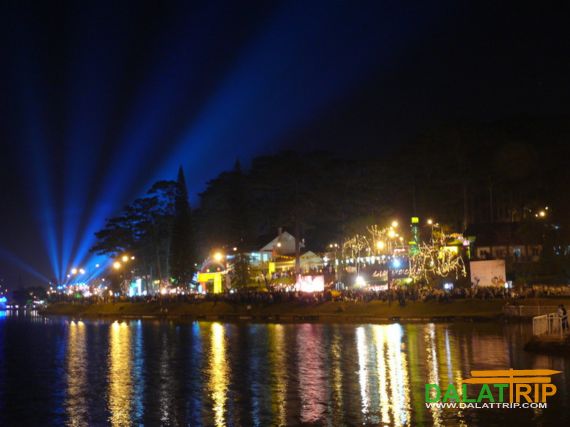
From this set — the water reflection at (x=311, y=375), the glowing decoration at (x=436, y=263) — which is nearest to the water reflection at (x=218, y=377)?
the water reflection at (x=311, y=375)

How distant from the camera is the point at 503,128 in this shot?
2955 inches

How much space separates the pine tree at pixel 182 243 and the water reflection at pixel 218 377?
43.9m

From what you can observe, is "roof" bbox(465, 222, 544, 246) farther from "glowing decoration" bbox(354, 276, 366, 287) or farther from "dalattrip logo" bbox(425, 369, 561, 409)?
"dalattrip logo" bbox(425, 369, 561, 409)

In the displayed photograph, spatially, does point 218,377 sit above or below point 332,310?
below

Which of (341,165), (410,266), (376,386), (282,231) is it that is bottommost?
(376,386)

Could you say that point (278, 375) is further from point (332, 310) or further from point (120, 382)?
point (332, 310)

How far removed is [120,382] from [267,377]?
5630 mm

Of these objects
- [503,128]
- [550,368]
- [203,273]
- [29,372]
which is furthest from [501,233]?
[29,372]

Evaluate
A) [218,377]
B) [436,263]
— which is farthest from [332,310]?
[218,377]

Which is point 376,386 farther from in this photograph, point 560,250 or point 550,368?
point 560,250

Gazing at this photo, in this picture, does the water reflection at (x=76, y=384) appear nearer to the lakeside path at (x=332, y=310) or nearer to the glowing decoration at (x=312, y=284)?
the lakeside path at (x=332, y=310)

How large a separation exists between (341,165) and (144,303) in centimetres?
2840

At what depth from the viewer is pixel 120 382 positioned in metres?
24.9

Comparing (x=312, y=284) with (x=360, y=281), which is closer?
(x=312, y=284)
